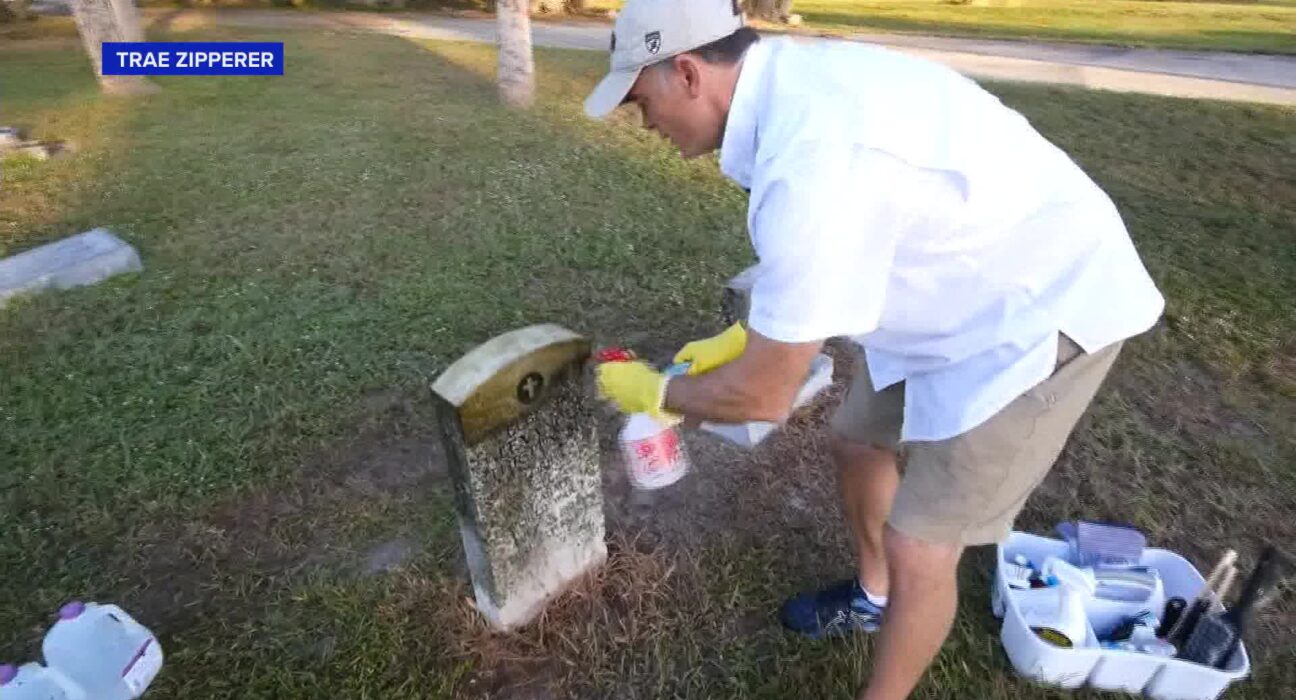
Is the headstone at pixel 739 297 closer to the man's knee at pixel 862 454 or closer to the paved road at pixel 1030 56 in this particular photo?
the man's knee at pixel 862 454

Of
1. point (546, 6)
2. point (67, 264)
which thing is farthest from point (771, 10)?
point (67, 264)

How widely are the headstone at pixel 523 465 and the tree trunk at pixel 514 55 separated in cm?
585

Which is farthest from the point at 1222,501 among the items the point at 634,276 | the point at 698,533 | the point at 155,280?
the point at 155,280

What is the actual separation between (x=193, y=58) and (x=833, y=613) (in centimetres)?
945

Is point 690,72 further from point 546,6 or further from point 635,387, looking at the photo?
point 546,6

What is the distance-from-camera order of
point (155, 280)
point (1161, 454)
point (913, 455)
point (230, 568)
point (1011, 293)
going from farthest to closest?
point (155, 280) → point (1161, 454) → point (230, 568) → point (913, 455) → point (1011, 293)

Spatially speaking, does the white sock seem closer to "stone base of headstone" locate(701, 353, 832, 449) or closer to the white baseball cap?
"stone base of headstone" locate(701, 353, 832, 449)

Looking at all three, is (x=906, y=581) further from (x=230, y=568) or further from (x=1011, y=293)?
→ (x=230, y=568)

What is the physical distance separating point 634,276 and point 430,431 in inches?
62.3

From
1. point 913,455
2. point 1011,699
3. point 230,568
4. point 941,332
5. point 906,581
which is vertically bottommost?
point 230,568

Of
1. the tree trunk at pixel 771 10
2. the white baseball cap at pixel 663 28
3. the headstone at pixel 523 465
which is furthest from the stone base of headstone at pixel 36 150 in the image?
the tree trunk at pixel 771 10

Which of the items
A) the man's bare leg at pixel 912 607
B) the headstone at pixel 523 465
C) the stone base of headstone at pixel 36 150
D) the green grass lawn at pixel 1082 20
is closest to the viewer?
the man's bare leg at pixel 912 607

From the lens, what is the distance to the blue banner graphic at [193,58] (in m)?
7.77

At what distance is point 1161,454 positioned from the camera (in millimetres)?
3162
